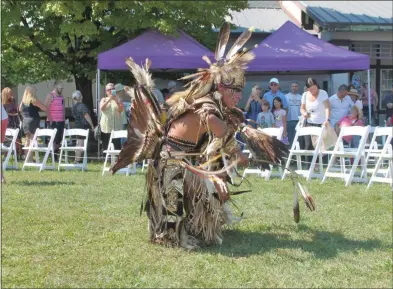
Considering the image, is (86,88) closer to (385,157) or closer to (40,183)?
(40,183)

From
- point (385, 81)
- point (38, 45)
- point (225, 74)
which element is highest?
point (225, 74)

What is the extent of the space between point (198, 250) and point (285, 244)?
760 millimetres

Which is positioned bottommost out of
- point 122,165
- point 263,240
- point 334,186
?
point 334,186

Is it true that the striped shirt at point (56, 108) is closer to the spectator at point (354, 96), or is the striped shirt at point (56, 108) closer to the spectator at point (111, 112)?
the spectator at point (111, 112)

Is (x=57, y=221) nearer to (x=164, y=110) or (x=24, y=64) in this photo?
(x=164, y=110)

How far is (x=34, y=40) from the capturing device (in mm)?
14625

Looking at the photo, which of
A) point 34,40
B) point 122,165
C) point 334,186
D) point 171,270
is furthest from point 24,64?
point 171,270

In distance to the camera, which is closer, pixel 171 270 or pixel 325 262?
pixel 171 270

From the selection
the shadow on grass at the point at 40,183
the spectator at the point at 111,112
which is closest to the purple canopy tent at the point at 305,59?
the spectator at the point at 111,112

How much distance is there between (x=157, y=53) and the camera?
42.4 ft

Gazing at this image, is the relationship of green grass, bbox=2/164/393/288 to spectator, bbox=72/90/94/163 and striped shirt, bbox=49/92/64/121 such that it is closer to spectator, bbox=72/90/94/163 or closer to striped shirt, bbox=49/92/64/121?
spectator, bbox=72/90/94/163

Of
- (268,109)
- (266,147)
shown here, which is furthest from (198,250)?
(268,109)

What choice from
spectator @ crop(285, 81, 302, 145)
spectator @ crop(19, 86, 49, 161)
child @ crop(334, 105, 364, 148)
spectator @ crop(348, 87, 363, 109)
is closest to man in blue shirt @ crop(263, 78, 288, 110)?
spectator @ crop(285, 81, 302, 145)

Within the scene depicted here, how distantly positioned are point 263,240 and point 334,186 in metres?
3.67
